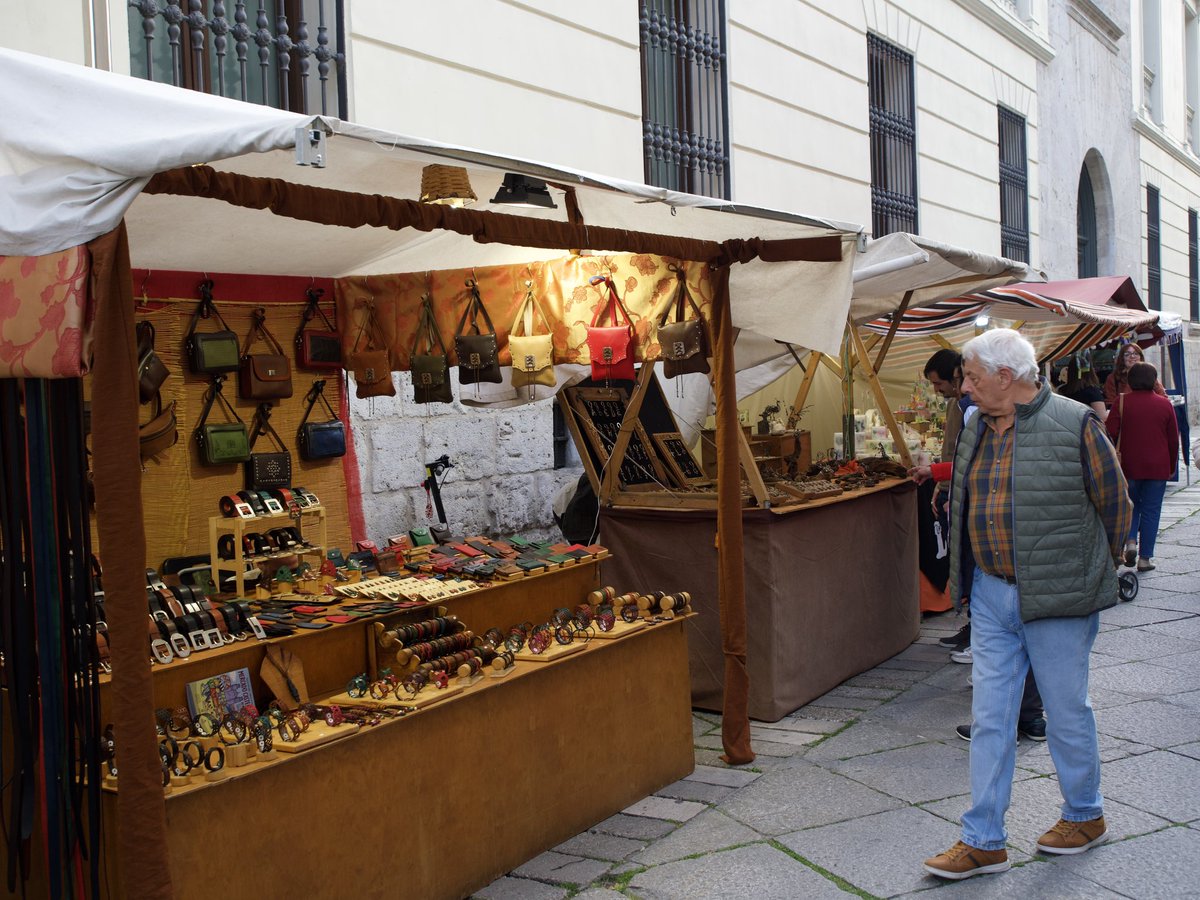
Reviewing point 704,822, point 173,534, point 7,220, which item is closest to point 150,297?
point 173,534

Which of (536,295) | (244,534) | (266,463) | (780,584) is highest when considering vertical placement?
(536,295)

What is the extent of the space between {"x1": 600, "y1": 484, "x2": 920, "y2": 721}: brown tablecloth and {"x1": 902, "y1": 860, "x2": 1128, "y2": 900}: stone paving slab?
1825 mm

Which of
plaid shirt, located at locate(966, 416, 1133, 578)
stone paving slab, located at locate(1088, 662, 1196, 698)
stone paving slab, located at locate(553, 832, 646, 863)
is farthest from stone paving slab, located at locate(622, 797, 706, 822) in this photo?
stone paving slab, located at locate(1088, 662, 1196, 698)

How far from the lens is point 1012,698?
3678mm

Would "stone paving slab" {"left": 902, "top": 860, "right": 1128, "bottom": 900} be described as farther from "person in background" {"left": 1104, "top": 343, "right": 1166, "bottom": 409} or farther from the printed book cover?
"person in background" {"left": 1104, "top": 343, "right": 1166, "bottom": 409}

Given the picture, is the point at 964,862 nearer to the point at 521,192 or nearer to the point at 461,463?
the point at 521,192

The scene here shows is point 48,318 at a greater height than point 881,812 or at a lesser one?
greater

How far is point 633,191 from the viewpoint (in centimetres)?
374

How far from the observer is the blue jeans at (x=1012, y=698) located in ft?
11.9

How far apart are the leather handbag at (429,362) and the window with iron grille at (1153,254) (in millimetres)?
21440

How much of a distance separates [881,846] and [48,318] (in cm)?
304

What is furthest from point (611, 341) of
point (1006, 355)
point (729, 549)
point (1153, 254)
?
point (1153, 254)

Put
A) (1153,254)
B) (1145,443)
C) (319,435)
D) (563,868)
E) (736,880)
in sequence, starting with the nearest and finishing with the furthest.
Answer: (736,880)
(563,868)
(319,435)
(1145,443)
(1153,254)

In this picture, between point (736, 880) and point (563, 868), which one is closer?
point (736, 880)
